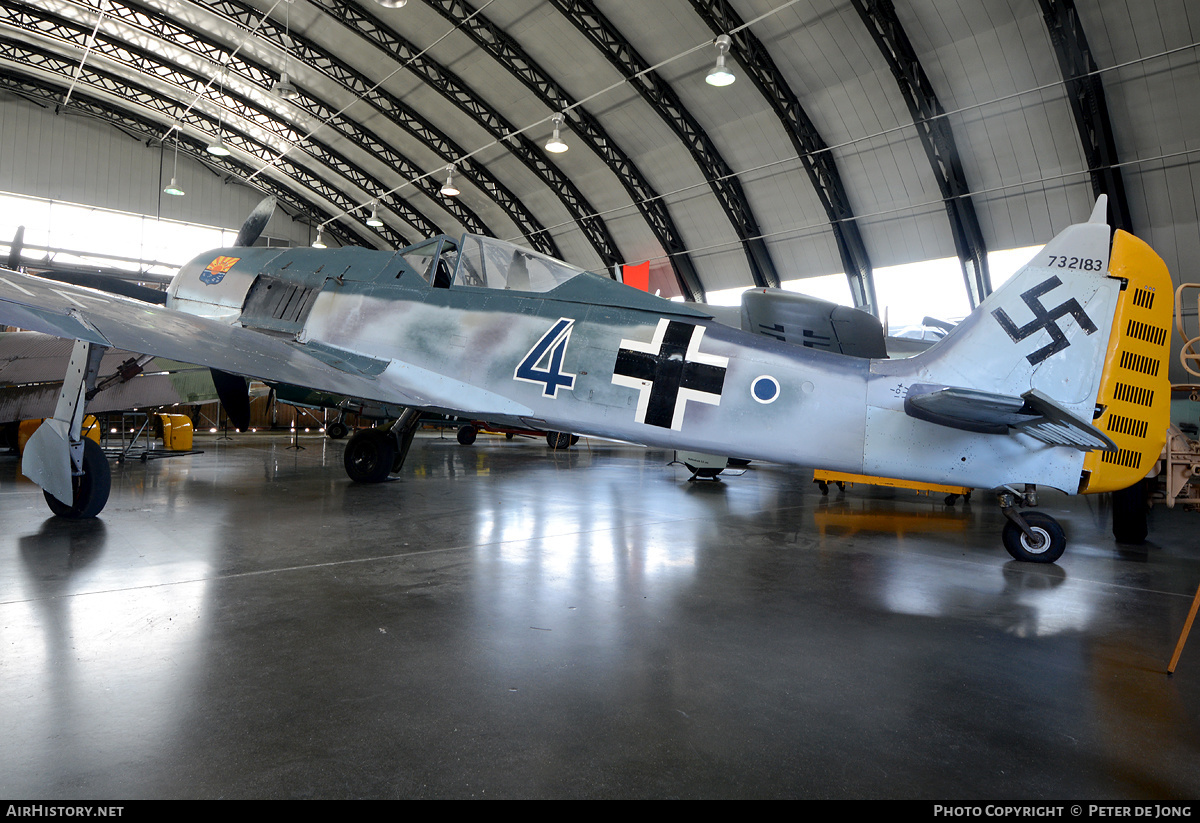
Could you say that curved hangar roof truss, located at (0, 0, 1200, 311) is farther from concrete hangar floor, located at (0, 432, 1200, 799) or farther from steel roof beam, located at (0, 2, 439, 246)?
concrete hangar floor, located at (0, 432, 1200, 799)

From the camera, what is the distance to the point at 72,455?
17.2 feet

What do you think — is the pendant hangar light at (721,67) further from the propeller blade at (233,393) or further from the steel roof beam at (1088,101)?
the propeller blade at (233,393)

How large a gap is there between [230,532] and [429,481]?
14.1 feet

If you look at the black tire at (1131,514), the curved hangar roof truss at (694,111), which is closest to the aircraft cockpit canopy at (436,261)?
the black tire at (1131,514)

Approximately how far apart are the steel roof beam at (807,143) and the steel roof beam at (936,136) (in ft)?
8.55

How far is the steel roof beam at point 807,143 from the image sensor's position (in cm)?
1598

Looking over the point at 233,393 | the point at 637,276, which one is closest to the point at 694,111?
the point at 637,276

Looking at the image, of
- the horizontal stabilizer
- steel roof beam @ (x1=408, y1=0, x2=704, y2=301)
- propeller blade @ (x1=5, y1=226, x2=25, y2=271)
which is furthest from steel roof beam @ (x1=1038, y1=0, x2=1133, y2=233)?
propeller blade @ (x1=5, y1=226, x2=25, y2=271)

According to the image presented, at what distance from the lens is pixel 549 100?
20.4m

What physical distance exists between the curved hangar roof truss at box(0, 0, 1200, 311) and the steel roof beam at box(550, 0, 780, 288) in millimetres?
69

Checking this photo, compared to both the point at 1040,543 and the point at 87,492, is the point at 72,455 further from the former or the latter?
the point at 1040,543

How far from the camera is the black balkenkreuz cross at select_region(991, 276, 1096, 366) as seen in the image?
4.75 m

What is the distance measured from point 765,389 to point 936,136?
51.4 ft
